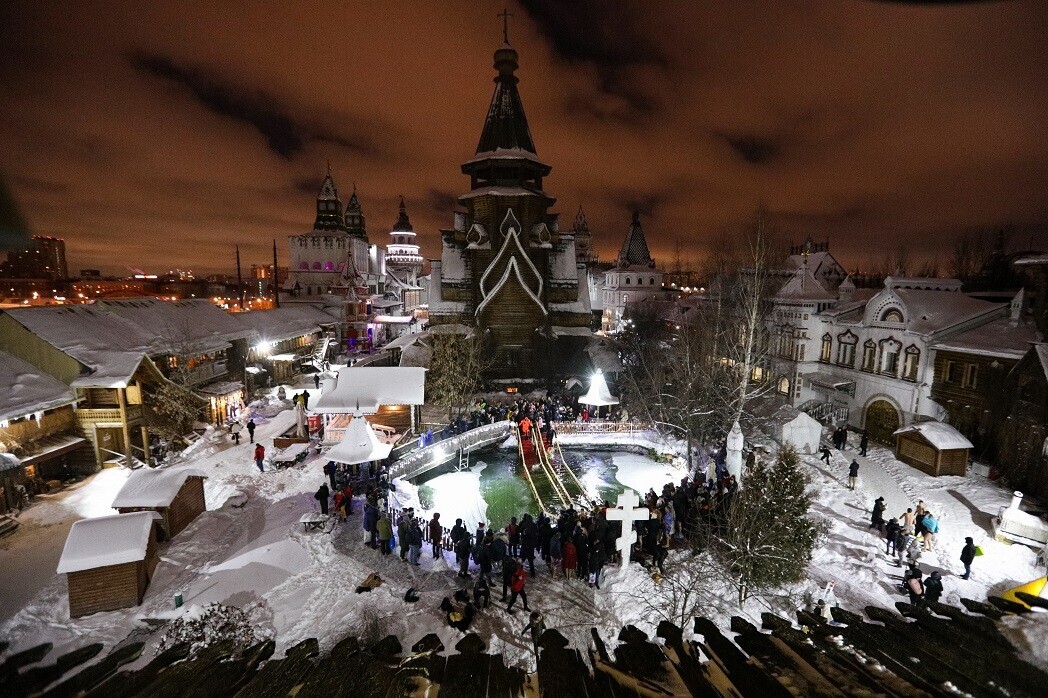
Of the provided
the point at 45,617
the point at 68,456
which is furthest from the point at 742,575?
the point at 68,456

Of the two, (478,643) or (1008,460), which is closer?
(478,643)

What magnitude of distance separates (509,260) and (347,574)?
2214 cm

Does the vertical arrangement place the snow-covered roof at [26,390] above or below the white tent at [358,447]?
above

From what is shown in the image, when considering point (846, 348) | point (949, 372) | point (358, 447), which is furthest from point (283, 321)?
point (949, 372)

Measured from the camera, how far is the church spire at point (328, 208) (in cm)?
7338

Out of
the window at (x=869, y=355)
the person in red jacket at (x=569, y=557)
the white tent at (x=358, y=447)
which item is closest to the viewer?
the person in red jacket at (x=569, y=557)

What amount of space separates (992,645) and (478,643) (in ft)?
27.7

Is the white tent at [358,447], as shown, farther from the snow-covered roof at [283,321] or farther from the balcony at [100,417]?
the snow-covered roof at [283,321]

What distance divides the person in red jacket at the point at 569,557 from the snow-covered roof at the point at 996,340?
19.2m

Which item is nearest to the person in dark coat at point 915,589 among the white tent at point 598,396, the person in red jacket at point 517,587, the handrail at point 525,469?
the person in red jacket at point 517,587

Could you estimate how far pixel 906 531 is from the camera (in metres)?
11.9

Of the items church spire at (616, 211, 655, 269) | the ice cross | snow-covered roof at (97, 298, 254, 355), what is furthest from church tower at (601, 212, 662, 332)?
the ice cross

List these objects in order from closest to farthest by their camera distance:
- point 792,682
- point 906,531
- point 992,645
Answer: point 792,682, point 992,645, point 906,531

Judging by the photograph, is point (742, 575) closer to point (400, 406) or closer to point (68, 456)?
point (400, 406)
